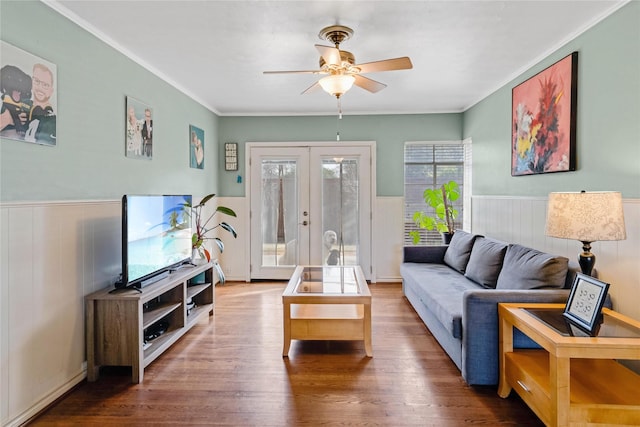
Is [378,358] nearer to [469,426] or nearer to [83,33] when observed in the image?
[469,426]

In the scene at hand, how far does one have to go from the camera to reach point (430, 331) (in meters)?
3.29

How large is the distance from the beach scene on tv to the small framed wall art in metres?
1.89

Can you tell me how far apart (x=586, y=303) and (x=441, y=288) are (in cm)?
132

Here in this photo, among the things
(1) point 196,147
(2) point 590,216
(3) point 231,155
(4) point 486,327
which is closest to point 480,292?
(4) point 486,327

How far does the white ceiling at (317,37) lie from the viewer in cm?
232

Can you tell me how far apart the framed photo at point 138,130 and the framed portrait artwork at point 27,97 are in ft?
2.62

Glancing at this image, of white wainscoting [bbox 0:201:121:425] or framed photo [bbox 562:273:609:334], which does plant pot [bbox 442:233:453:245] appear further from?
white wainscoting [bbox 0:201:121:425]

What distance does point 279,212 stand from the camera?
5312 millimetres

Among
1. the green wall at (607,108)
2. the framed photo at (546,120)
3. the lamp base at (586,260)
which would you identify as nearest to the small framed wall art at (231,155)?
the framed photo at (546,120)

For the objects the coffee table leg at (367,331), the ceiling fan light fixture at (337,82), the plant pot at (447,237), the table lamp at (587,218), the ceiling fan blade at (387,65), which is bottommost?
the coffee table leg at (367,331)

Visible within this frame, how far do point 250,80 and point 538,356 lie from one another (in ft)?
11.2

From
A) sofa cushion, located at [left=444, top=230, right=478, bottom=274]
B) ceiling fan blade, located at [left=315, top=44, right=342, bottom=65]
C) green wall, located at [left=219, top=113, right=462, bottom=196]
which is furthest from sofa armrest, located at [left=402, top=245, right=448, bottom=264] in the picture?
ceiling fan blade, located at [left=315, top=44, right=342, bottom=65]

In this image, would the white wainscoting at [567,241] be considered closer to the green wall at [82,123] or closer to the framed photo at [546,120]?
the framed photo at [546,120]

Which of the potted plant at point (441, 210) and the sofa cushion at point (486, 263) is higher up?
the potted plant at point (441, 210)
